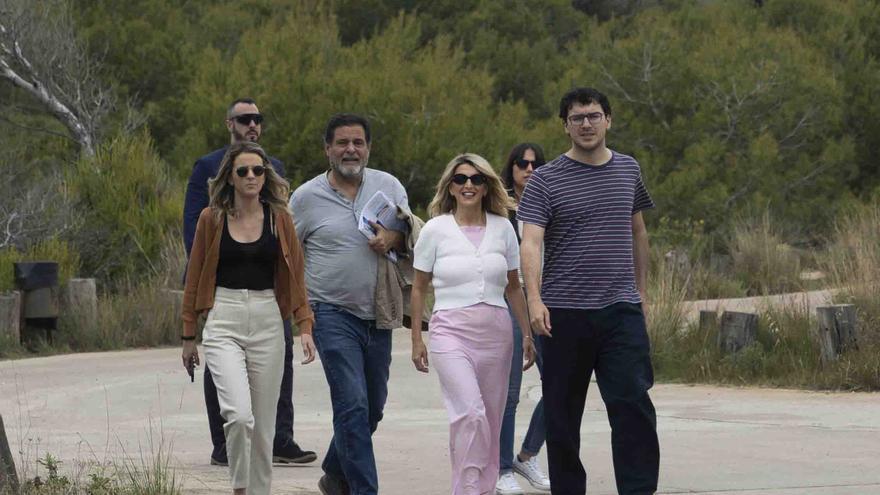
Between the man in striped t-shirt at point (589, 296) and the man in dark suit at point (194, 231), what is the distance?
78.6 inches

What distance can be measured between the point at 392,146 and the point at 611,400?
16.6 metres

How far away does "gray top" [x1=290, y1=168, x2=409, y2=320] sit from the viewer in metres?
7.77

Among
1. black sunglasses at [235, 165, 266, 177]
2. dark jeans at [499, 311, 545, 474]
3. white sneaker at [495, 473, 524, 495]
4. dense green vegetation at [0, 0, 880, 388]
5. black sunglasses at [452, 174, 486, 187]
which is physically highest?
dense green vegetation at [0, 0, 880, 388]

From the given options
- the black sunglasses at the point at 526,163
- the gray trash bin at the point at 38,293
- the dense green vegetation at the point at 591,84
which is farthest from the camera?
the dense green vegetation at the point at 591,84

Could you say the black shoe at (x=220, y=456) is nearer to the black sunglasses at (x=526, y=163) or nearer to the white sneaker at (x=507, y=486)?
the white sneaker at (x=507, y=486)

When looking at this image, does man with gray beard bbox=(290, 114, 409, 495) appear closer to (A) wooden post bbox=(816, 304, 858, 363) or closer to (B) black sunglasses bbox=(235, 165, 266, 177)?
(B) black sunglasses bbox=(235, 165, 266, 177)

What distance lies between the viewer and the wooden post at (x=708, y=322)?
13.1 metres

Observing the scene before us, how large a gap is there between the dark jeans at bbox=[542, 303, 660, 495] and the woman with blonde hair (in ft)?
0.82

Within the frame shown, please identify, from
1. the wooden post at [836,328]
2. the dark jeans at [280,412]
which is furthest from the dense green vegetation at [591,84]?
the dark jeans at [280,412]

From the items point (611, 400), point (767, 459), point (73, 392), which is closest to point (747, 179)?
point (73, 392)

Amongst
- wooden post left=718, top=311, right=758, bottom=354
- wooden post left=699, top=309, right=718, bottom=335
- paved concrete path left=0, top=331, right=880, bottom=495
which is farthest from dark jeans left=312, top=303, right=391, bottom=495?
wooden post left=699, top=309, right=718, bottom=335

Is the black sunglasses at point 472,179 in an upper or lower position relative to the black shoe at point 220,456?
upper

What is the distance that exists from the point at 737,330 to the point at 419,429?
10.8 feet

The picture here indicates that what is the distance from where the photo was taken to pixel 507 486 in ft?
26.9
